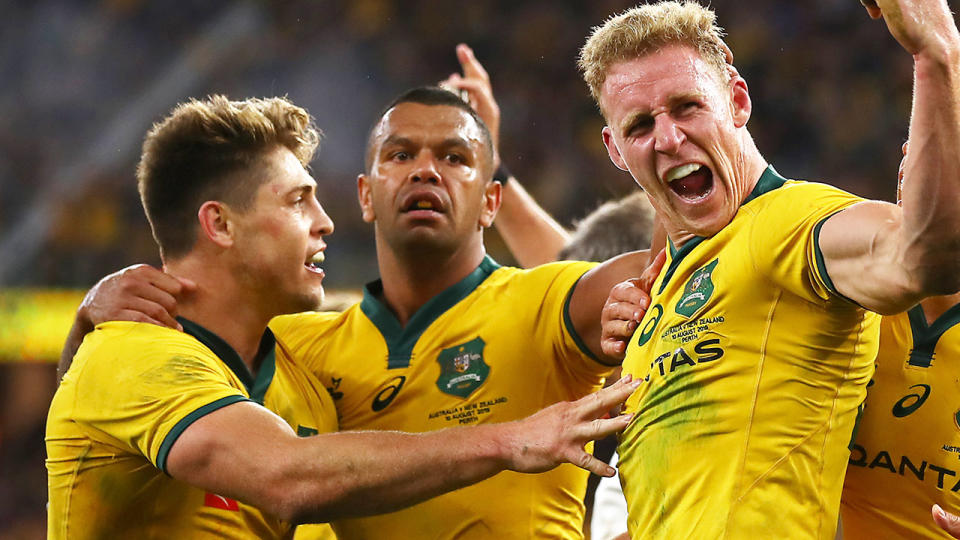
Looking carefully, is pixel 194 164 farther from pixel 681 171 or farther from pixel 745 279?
pixel 745 279

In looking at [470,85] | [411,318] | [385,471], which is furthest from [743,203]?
[470,85]

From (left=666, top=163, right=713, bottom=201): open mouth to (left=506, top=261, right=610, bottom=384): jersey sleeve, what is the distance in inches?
37.3

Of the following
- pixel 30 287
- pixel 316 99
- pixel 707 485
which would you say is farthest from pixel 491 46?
pixel 707 485

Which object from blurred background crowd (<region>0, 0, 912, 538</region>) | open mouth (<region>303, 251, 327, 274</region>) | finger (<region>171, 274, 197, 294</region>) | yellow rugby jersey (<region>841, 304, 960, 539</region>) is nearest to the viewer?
yellow rugby jersey (<region>841, 304, 960, 539</region>)

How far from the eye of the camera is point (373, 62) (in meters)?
11.1

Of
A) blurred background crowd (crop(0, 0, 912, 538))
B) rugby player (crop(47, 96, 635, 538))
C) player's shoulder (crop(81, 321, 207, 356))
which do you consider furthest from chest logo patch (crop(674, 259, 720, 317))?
blurred background crowd (crop(0, 0, 912, 538))

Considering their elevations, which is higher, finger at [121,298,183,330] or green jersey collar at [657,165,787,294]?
green jersey collar at [657,165,787,294]

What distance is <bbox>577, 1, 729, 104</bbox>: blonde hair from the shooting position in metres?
2.51

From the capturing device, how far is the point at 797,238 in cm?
208

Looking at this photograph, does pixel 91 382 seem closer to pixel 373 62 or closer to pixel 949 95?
pixel 949 95

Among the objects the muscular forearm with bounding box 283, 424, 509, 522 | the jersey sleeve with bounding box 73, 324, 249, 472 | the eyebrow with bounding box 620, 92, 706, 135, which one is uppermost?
the eyebrow with bounding box 620, 92, 706, 135

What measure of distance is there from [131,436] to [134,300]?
20.3 inches

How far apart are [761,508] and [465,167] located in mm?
1889

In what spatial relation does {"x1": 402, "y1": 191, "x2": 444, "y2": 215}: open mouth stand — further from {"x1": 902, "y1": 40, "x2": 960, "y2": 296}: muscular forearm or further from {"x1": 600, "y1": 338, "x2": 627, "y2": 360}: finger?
{"x1": 902, "y1": 40, "x2": 960, "y2": 296}: muscular forearm
